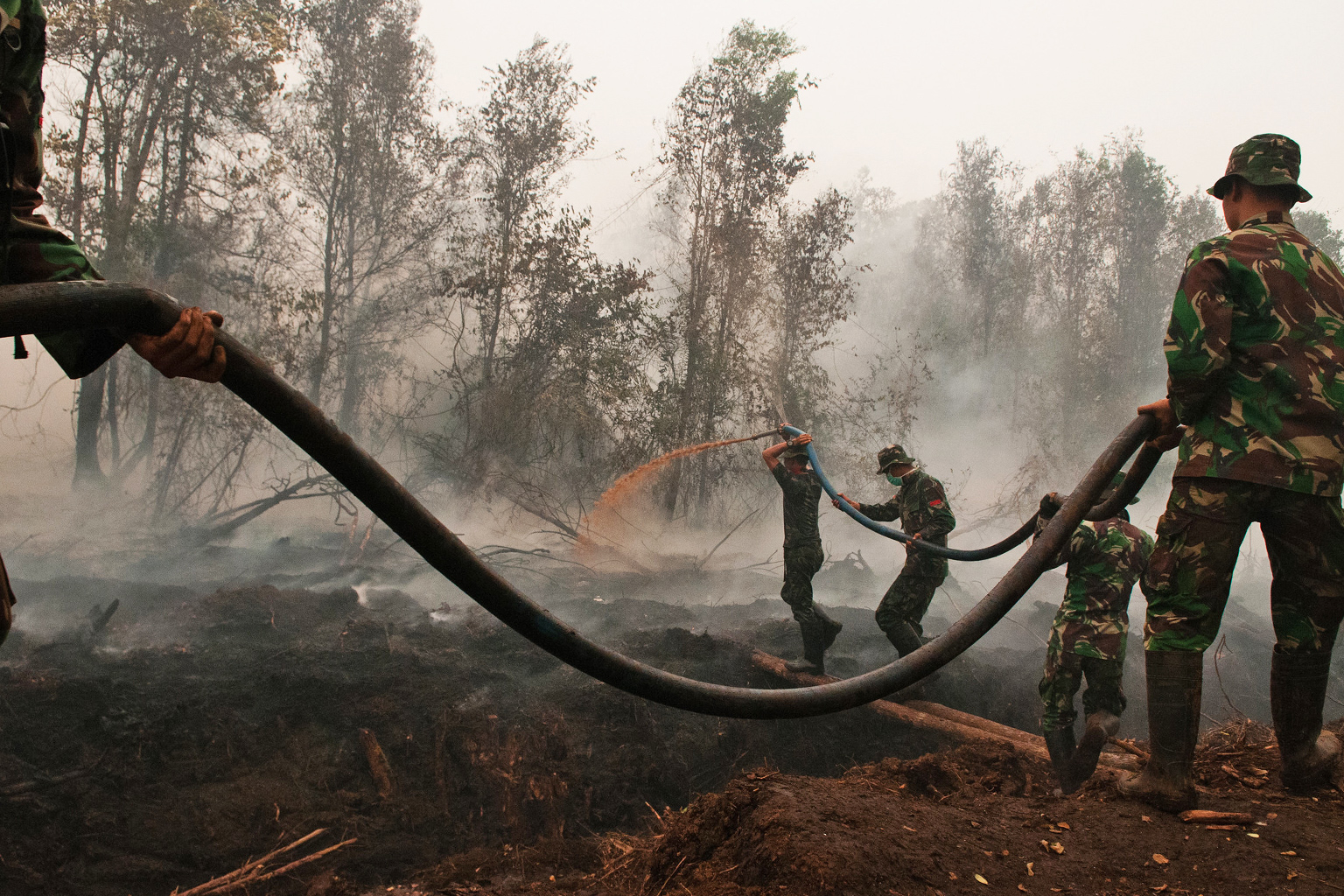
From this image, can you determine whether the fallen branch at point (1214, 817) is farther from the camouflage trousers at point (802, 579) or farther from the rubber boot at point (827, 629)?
the rubber boot at point (827, 629)

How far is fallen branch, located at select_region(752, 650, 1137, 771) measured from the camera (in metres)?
5.05

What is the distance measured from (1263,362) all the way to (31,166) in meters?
3.70

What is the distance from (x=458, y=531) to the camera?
1311cm

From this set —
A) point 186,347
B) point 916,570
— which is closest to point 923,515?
point 916,570

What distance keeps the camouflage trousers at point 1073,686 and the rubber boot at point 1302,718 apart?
1.85 metres

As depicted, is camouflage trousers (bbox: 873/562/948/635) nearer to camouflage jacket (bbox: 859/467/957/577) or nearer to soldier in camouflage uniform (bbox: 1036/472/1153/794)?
camouflage jacket (bbox: 859/467/957/577)

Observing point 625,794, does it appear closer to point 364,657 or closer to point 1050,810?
point 364,657

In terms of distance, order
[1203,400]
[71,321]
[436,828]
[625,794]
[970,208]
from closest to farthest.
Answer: [71,321] < [1203,400] < [436,828] < [625,794] < [970,208]

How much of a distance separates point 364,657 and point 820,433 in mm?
13413

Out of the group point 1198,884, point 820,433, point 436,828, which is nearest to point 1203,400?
point 1198,884

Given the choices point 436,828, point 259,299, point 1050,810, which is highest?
point 259,299

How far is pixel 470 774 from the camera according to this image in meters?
4.89

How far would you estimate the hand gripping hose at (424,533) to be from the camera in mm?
1365

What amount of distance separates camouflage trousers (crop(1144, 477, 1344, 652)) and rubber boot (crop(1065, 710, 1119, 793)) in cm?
185
